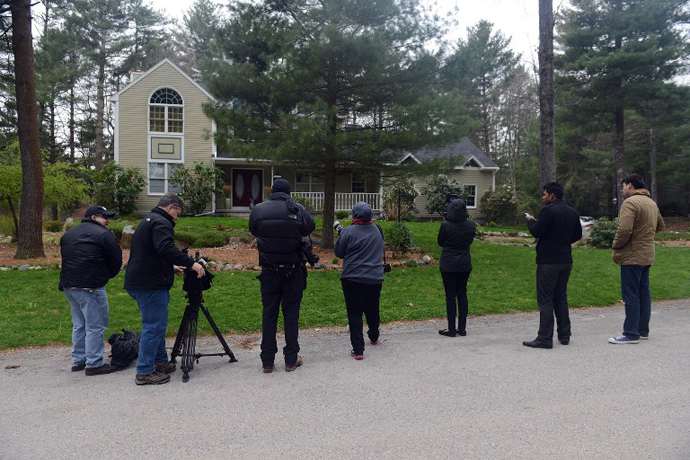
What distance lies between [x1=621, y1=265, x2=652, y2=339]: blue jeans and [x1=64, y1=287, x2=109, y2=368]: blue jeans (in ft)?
19.6

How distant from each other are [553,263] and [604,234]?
12314 mm

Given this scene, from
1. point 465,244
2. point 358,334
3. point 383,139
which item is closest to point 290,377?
point 358,334

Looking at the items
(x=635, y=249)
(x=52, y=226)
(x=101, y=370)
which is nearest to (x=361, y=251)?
(x=101, y=370)

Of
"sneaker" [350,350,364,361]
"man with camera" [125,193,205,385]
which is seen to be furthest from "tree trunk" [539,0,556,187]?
"man with camera" [125,193,205,385]

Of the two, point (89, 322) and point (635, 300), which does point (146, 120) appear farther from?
point (635, 300)

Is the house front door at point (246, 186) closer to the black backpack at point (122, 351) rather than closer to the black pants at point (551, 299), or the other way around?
the black backpack at point (122, 351)

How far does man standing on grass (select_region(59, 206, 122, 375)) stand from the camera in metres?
5.07

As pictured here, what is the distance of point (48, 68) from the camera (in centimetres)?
2898

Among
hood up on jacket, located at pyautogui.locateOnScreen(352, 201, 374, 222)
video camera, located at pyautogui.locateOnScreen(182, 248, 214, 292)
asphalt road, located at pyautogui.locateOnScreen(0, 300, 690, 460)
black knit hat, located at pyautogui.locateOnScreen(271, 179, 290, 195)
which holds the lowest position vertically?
asphalt road, located at pyautogui.locateOnScreen(0, 300, 690, 460)

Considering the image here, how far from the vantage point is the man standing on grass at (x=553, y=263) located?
20.0ft

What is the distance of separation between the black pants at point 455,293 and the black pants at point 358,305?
1.08 metres

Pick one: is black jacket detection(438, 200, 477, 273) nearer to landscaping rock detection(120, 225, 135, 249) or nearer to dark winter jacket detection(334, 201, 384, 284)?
dark winter jacket detection(334, 201, 384, 284)

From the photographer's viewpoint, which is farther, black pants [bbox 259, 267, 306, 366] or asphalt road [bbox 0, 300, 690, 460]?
black pants [bbox 259, 267, 306, 366]

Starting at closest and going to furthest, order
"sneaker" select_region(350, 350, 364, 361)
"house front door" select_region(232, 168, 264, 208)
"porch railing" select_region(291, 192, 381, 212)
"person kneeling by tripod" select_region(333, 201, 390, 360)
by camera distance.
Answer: "sneaker" select_region(350, 350, 364, 361) → "person kneeling by tripod" select_region(333, 201, 390, 360) → "porch railing" select_region(291, 192, 381, 212) → "house front door" select_region(232, 168, 264, 208)
